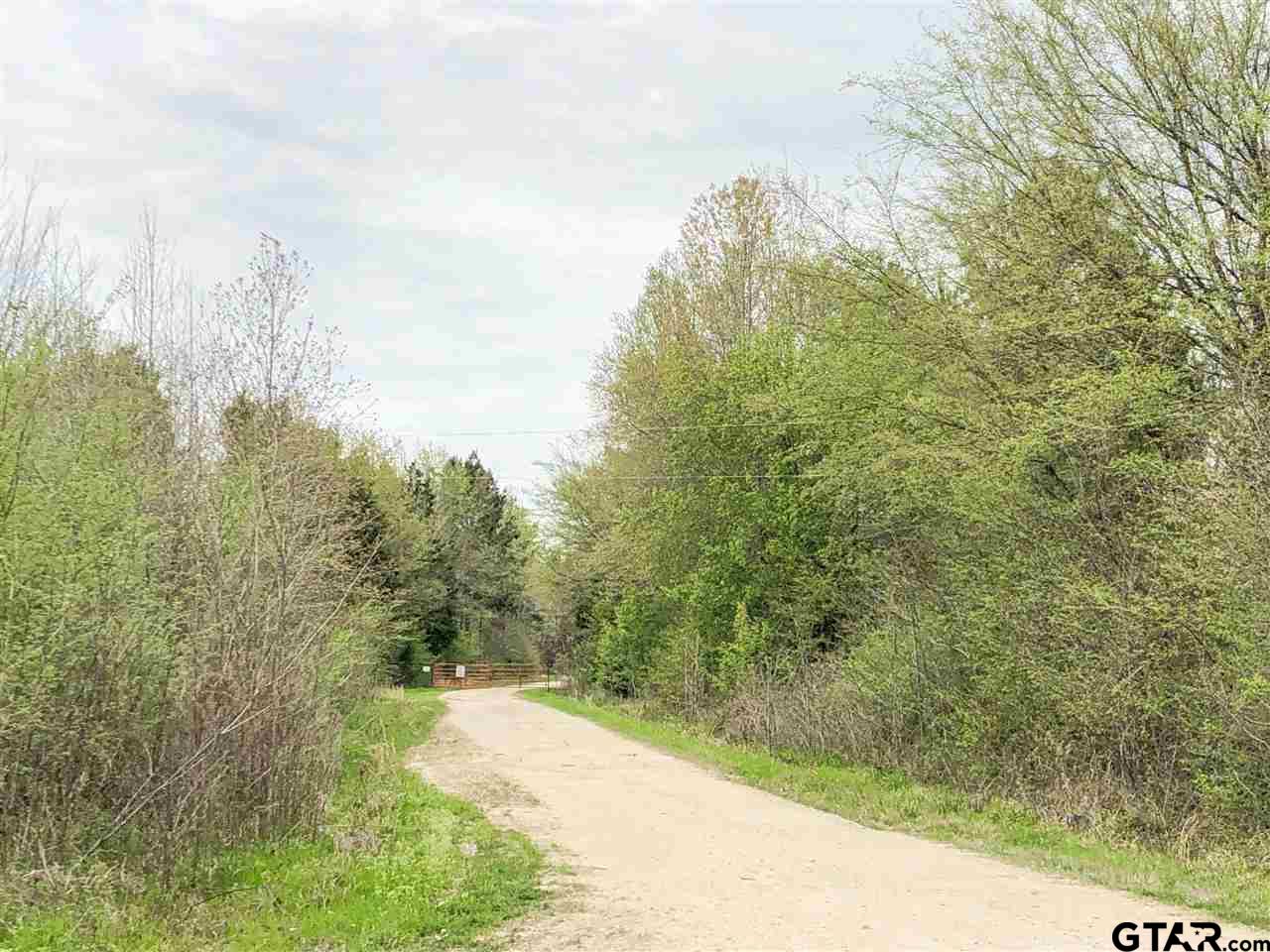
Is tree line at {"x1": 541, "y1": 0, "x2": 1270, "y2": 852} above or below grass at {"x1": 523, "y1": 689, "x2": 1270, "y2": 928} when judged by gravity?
above

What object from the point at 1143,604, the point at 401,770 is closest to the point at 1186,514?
the point at 1143,604

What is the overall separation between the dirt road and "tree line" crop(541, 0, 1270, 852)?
10.5ft

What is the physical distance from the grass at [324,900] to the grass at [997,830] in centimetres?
443

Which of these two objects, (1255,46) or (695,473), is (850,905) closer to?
(1255,46)

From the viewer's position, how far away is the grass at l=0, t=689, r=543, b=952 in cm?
640

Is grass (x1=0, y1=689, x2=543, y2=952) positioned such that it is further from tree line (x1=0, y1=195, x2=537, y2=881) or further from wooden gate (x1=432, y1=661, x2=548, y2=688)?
wooden gate (x1=432, y1=661, x2=548, y2=688)

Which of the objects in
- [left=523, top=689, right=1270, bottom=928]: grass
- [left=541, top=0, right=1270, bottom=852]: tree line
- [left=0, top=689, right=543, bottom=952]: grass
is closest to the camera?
[left=0, top=689, right=543, bottom=952]: grass

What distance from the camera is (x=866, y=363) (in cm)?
1630

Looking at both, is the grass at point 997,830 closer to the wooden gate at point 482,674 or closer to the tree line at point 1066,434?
the tree line at point 1066,434

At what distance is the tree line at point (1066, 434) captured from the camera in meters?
10.8

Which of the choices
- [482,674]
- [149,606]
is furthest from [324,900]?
[482,674]

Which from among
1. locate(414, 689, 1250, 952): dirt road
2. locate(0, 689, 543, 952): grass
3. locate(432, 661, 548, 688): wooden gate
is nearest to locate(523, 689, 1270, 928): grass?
locate(414, 689, 1250, 952): dirt road

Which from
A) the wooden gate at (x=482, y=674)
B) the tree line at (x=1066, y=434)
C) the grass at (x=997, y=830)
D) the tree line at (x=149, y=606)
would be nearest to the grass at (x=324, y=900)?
the tree line at (x=149, y=606)

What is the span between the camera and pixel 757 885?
784 centimetres
